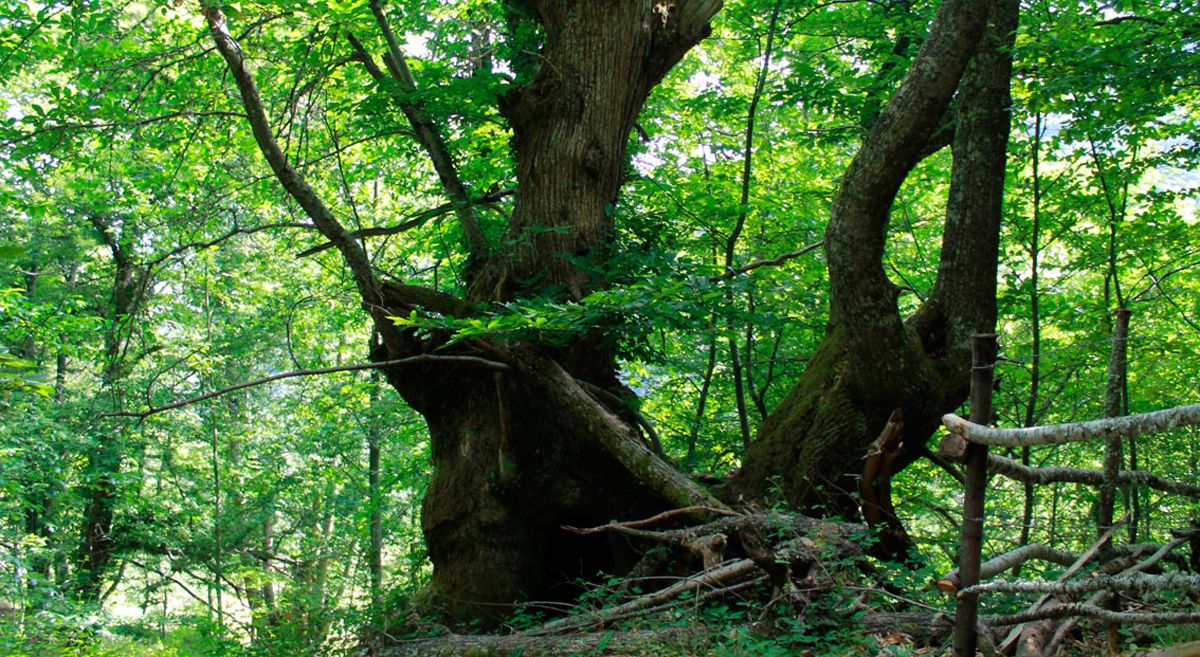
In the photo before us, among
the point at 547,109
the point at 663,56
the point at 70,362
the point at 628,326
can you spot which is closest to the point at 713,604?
the point at 628,326

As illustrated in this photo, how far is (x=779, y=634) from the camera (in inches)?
143

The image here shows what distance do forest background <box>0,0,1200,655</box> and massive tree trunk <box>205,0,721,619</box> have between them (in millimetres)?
47

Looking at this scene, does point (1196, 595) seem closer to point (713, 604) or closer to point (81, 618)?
point (713, 604)

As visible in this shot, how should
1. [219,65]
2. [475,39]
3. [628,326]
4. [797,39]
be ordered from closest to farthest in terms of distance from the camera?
[628,326], [219,65], [475,39], [797,39]

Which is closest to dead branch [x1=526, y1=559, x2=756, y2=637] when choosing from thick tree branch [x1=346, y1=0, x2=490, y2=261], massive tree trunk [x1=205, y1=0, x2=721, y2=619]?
massive tree trunk [x1=205, y1=0, x2=721, y2=619]

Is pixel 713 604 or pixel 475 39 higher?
pixel 475 39

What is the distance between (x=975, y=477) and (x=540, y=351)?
3.69 metres

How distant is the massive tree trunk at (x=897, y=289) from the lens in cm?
461

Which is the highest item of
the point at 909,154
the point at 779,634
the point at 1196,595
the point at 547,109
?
→ the point at 547,109

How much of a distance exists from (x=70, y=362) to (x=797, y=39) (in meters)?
16.8

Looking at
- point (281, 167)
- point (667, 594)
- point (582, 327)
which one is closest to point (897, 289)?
point (582, 327)

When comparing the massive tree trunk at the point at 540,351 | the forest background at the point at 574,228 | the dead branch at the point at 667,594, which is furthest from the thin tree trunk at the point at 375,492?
the dead branch at the point at 667,594

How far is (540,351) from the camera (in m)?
5.80

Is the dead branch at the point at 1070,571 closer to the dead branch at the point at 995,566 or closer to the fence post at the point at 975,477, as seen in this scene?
the dead branch at the point at 995,566
